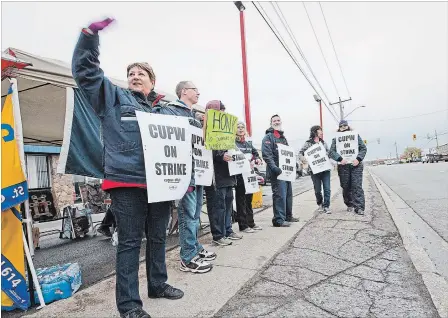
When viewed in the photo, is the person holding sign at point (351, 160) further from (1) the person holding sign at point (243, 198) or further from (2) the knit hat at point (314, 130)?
(1) the person holding sign at point (243, 198)

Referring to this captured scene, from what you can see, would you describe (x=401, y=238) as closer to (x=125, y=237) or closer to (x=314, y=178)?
(x=314, y=178)

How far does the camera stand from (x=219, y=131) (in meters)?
3.79

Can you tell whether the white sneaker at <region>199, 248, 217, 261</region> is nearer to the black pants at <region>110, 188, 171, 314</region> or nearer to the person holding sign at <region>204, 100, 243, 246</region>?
the person holding sign at <region>204, 100, 243, 246</region>

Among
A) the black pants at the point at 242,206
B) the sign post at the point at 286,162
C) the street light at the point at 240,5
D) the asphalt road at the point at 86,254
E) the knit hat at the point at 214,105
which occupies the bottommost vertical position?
the asphalt road at the point at 86,254

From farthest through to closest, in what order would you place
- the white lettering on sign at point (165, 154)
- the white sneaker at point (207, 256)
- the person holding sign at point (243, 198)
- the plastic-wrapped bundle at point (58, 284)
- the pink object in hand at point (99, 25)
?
the person holding sign at point (243, 198), the white sneaker at point (207, 256), the plastic-wrapped bundle at point (58, 284), the white lettering on sign at point (165, 154), the pink object in hand at point (99, 25)

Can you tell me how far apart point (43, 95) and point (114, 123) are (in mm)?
3089

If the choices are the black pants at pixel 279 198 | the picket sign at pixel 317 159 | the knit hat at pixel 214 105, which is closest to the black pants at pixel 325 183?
the picket sign at pixel 317 159

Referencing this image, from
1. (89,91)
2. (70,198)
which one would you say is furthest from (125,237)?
(70,198)

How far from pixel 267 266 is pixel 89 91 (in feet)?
7.73

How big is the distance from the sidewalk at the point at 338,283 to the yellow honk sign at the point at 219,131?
4.92 ft

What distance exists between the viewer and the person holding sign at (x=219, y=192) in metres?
3.99

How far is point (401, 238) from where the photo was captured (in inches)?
164

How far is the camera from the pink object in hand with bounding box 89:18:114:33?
6.23ft

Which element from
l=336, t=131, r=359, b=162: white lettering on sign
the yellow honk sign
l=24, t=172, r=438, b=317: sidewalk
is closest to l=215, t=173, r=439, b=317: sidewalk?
l=24, t=172, r=438, b=317: sidewalk
